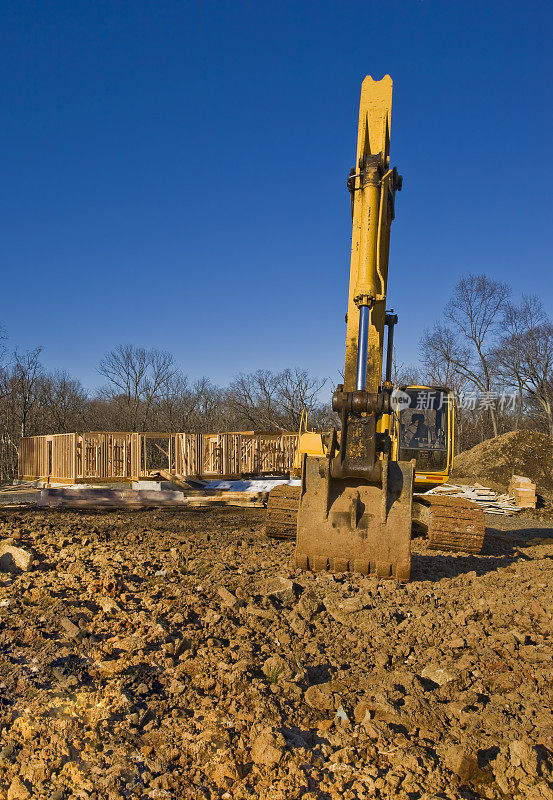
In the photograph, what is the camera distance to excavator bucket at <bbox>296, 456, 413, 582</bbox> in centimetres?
609

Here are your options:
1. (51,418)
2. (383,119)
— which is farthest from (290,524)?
(51,418)

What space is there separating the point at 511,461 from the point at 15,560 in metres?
21.9

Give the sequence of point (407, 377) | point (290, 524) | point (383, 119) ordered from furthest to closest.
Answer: point (407, 377) < point (290, 524) < point (383, 119)

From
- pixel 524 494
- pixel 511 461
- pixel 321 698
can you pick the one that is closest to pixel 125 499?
pixel 321 698

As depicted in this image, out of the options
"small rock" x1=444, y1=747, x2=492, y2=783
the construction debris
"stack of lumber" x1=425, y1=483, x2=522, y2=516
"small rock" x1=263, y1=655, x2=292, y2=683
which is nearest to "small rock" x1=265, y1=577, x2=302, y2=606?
"small rock" x1=263, y1=655, x2=292, y2=683

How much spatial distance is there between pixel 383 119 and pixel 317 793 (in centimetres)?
670

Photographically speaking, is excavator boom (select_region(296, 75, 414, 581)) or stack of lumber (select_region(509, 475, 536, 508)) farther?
stack of lumber (select_region(509, 475, 536, 508))

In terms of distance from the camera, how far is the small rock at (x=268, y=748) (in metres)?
3.01

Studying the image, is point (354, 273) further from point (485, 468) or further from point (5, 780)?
point (485, 468)

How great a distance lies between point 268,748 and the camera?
10.1 feet

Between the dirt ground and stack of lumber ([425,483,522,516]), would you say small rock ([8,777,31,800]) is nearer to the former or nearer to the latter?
the dirt ground

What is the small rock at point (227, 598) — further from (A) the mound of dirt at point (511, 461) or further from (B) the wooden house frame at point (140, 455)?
(A) the mound of dirt at point (511, 461)

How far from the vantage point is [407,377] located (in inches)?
1855

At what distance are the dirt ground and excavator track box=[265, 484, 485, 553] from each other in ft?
5.69
